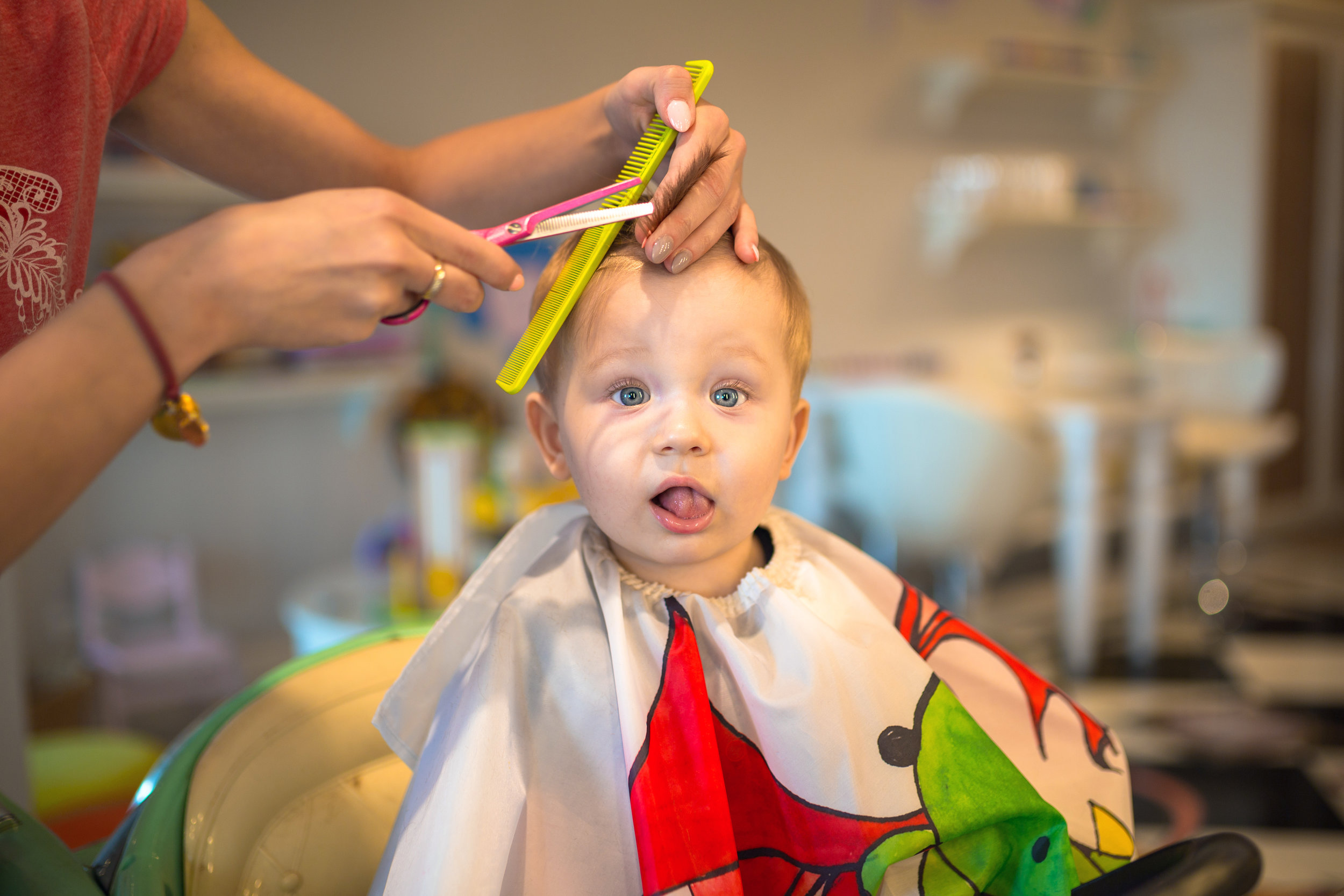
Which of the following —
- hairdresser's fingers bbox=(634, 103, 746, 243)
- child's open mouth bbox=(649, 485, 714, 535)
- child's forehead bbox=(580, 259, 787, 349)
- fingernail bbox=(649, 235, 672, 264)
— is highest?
hairdresser's fingers bbox=(634, 103, 746, 243)

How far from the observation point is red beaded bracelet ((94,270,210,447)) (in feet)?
1.65

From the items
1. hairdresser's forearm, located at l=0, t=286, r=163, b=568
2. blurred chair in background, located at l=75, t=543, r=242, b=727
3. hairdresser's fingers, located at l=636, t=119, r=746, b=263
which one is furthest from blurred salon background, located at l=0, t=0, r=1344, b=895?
hairdresser's forearm, located at l=0, t=286, r=163, b=568

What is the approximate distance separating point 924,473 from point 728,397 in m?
1.93

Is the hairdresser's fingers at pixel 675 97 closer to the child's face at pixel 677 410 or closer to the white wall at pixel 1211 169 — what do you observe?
the child's face at pixel 677 410

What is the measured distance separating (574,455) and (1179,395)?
2.91 m

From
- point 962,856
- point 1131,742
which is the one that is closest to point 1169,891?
point 962,856

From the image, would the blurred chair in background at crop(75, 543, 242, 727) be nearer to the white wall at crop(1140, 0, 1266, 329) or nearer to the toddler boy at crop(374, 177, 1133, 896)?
the toddler boy at crop(374, 177, 1133, 896)

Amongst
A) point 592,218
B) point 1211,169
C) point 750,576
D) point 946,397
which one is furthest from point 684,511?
point 1211,169

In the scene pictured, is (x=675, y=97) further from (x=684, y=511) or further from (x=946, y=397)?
(x=946, y=397)

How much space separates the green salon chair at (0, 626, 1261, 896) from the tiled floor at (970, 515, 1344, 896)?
1316 millimetres

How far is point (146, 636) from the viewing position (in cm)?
225

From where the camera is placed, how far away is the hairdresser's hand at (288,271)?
20.2 inches

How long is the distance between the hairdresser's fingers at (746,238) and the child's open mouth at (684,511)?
17 centimetres

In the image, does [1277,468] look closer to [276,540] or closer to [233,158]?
[276,540]
